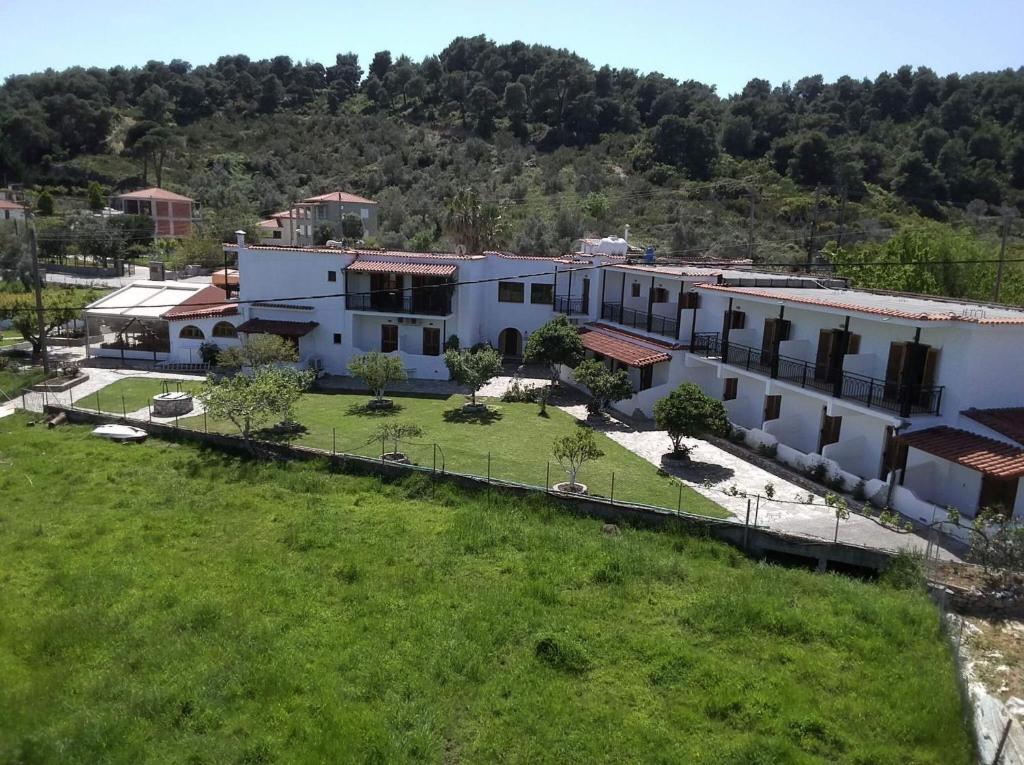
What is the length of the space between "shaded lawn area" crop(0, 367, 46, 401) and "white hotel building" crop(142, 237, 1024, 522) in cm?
568

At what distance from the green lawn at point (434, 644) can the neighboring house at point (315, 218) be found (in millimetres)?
49844

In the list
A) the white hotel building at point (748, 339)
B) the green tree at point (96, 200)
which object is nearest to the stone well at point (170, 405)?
the white hotel building at point (748, 339)

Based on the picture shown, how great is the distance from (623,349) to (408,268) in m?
10.8

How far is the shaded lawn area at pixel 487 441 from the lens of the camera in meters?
21.0

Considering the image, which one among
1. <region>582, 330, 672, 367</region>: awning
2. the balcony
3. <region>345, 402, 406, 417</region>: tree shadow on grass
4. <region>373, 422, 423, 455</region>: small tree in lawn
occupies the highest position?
the balcony

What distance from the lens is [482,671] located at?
13.0m

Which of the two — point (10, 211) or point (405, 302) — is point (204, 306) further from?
point (10, 211)

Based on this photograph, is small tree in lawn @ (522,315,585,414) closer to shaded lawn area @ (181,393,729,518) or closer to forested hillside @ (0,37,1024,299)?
A: shaded lawn area @ (181,393,729,518)

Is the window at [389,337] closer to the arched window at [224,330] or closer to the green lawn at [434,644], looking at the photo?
the arched window at [224,330]

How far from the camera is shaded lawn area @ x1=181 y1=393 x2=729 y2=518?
2097cm

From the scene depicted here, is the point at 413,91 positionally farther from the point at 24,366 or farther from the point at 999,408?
the point at 999,408

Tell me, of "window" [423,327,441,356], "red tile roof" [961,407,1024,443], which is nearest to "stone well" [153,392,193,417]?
"window" [423,327,441,356]

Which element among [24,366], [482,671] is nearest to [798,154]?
[24,366]

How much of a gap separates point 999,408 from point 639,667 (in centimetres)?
1422
